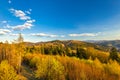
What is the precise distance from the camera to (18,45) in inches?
2702

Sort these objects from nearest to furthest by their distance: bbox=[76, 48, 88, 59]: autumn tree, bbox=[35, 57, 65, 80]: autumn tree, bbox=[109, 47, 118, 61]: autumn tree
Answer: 1. bbox=[35, 57, 65, 80]: autumn tree
2. bbox=[109, 47, 118, 61]: autumn tree
3. bbox=[76, 48, 88, 59]: autumn tree

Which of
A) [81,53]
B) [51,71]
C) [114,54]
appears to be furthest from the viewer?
[81,53]

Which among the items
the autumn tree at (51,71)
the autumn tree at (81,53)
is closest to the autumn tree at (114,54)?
the autumn tree at (81,53)

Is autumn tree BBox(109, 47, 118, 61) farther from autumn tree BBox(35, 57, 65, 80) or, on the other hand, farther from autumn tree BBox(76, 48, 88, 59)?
autumn tree BBox(35, 57, 65, 80)

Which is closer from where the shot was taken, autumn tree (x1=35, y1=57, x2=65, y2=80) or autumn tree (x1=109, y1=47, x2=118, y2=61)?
autumn tree (x1=35, y1=57, x2=65, y2=80)

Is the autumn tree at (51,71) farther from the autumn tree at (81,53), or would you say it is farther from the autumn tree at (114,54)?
the autumn tree at (81,53)

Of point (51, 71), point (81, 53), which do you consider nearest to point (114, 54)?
point (81, 53)

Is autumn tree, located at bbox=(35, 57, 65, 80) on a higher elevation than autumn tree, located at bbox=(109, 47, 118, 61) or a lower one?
lower

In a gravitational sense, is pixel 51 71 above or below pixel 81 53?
below

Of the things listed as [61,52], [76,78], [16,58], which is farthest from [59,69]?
[61,52]

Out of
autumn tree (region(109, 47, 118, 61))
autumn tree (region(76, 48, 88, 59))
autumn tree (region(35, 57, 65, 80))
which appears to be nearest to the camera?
autumn tree (region(35, 57, 65, 80))

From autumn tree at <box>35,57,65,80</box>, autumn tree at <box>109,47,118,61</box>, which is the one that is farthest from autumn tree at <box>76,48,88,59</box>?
autumn tree at <box>35,57,65,80</box>

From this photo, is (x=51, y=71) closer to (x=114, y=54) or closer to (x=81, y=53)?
(x=114, y=54)

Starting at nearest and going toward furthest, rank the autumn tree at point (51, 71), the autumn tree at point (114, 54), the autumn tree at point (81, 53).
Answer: the autumn tree at point (51, 71) → the autumn tree at point (114, 54) → the autumn tree at point (81, 53)
